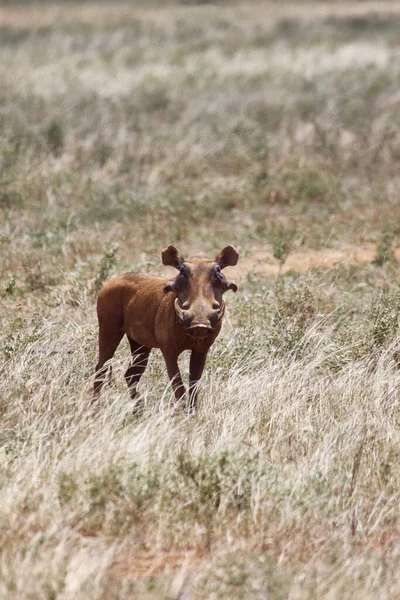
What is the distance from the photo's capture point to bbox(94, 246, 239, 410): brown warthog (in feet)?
19.1

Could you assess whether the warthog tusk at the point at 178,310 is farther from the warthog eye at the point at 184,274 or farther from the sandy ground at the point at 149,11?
the sandy ground at the point at 149,11

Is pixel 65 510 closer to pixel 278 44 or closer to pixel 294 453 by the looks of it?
pixel 294 453

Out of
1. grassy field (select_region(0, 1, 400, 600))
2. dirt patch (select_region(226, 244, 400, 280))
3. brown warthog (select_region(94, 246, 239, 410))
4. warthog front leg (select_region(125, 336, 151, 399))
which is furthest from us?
dirt patch (select_region(226, 244, 400, 280))

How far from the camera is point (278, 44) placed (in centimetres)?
3033

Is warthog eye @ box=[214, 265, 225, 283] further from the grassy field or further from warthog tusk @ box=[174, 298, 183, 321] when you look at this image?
the grassy field

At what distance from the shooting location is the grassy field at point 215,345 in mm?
4930

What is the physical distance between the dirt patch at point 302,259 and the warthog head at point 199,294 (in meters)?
4.75

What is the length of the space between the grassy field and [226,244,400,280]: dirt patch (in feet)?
0.15

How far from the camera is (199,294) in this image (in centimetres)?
580

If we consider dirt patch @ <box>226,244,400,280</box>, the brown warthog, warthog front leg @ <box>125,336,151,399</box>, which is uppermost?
the brown warthog

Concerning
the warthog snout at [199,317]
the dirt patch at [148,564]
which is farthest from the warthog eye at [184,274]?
the dirt patch at [148,564]

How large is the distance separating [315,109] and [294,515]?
14.4 metres

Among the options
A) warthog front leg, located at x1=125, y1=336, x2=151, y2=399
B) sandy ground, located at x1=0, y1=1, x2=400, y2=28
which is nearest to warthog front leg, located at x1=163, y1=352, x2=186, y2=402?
warthog front leg, located at x1=125, y1=336, x2=151, y2=399

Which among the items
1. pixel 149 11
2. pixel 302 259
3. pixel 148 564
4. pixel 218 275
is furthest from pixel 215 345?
pixel 149 11
